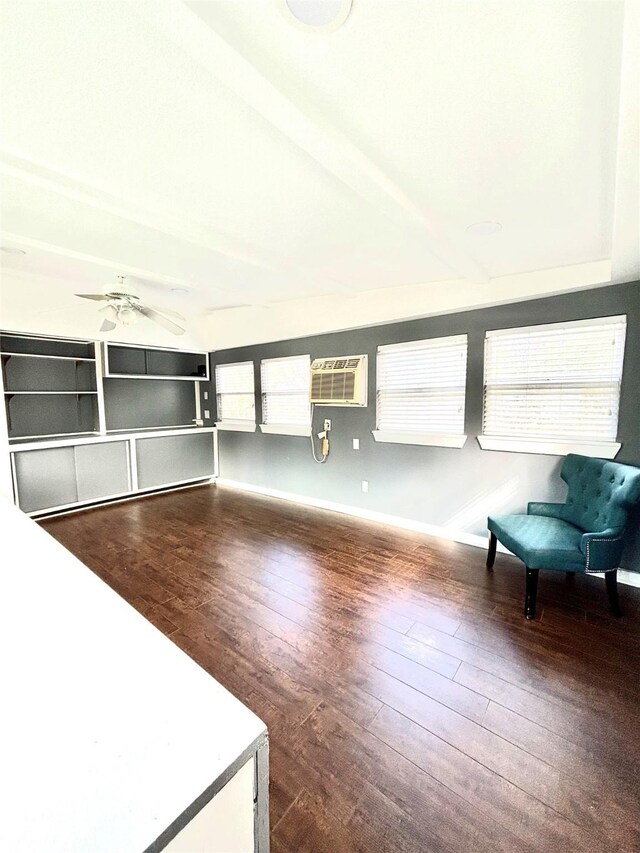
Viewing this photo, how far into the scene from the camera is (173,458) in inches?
216

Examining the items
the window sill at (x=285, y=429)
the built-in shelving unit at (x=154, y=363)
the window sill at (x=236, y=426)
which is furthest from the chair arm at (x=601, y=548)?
the built-in shelving unit at (x=154, y=363)

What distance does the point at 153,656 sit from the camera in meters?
0.80

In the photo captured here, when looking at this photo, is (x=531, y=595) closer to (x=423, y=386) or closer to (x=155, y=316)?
(x=423, y=386)

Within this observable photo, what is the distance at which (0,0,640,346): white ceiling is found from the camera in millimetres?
1093

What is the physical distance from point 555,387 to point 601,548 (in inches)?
52.0

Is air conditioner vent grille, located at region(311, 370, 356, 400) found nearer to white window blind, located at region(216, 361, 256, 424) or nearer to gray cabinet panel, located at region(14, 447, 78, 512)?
white window blind, located at region(216, 361, 256, 424)

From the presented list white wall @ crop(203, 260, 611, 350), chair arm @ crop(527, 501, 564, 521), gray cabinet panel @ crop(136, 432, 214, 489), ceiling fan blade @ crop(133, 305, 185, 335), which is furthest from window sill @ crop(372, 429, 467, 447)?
gray cabinet panel @ crop(136, 432, 214, 489)

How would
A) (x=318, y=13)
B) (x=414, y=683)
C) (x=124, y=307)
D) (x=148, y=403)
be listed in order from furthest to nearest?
1. (x=148, y=403)
2. (x=124, y=307)
3. (x=414, y=683)
4. (x=318, y=13)

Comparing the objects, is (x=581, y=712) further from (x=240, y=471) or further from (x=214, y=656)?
(x=240, y=471)

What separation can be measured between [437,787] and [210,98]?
280 centimetres

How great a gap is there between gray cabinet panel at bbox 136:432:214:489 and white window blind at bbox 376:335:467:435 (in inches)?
127

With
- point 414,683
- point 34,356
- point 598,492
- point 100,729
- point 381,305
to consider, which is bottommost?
point 414,683

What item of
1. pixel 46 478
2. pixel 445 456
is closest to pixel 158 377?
pixel 46 478

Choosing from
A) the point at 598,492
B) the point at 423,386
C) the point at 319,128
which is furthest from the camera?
the point at 423,386
